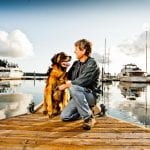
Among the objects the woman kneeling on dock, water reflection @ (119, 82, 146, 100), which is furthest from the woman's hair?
water reflection @ (119, 82, 146, 100)

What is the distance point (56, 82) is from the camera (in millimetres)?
5035

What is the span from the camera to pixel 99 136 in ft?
11.3

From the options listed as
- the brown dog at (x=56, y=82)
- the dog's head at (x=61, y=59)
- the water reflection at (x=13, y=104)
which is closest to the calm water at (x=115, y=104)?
the water reflection at (x=13, y=104)

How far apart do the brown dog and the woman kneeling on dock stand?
→ 0.62 metres

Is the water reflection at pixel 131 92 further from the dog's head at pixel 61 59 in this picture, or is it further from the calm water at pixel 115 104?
the dog's head at pixel 61 59

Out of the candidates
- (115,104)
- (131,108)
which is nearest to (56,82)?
(131,108)

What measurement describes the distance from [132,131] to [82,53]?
122 centimetres

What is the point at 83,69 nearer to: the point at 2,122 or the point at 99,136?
the point at 99,136

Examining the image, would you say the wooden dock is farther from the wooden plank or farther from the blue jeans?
the blue jeans

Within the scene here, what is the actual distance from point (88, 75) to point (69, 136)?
963 mm

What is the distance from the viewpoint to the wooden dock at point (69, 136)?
9.70 feet

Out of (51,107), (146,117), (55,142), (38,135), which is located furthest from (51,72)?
(146,117)

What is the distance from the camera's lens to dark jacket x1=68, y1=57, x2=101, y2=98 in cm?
402

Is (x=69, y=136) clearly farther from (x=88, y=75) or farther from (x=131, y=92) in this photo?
(x=131, y=92)
